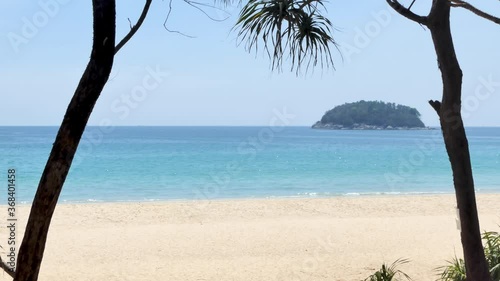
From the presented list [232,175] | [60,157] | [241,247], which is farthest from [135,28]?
[232,175]

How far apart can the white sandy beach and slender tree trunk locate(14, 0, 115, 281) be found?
18.3ft

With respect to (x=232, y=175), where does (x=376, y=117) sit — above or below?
below

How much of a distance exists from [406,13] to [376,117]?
134m

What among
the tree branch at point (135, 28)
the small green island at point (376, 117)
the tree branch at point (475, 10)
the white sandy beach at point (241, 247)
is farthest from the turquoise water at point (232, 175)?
the small green island at point (376, 117)

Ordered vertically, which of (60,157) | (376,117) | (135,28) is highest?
(135,28)

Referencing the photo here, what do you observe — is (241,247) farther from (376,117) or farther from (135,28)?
(376,117)

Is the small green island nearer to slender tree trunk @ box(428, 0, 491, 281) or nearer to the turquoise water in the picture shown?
the turquoise water

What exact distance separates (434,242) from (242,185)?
21147 mm

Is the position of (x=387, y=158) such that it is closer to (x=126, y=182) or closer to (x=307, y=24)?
(x=126, y=182)

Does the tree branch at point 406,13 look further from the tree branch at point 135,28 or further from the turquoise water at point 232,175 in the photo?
the turquoise water at point 232,175

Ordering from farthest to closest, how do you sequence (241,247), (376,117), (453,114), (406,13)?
1. (376,117)
2. (241,247)
3. (406,13)
4. (453,114)

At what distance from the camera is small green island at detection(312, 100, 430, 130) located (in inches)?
5315

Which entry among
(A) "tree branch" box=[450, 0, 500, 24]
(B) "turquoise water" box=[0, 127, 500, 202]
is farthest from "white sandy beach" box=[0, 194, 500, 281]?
(B) "turquoise water" box=[0, 127, 500, 202]

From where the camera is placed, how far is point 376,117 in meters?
137
